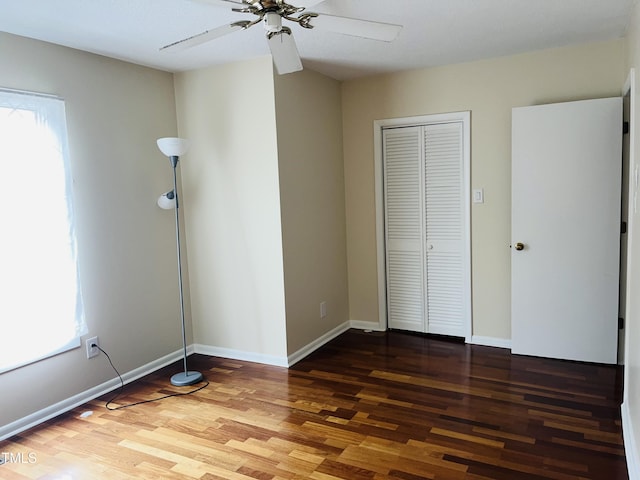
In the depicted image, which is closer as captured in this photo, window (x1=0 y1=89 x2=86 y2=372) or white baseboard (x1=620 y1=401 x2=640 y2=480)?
white baseboard (x1=620 y1=401 x2=640 y2=480)

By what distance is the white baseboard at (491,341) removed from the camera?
401 cm

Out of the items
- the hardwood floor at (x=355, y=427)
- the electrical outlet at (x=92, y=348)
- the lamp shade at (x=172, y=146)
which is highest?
the lamp shade at (x=172, y=146)

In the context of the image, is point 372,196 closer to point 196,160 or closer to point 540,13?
point 196,160

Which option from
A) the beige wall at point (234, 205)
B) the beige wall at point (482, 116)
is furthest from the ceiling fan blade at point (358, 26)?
the beige wall at point (482, 116)

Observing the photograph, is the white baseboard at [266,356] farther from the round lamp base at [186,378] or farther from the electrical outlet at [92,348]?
the electrical outlet at [92,348]

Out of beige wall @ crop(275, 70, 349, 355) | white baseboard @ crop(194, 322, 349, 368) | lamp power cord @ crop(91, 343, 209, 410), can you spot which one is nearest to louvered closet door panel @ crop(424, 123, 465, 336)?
beige wall @ crop(275, 70, 349, 355)

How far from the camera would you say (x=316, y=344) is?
4.16 metres

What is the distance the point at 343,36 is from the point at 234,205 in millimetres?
1471

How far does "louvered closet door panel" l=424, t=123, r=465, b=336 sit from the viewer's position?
4.13 m

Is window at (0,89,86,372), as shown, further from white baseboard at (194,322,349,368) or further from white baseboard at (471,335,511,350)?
white baseboard at (471,335,511,350)

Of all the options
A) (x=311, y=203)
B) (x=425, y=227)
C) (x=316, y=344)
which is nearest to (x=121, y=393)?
(x=316, y=344)

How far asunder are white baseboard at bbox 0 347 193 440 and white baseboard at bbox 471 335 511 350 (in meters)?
2.46

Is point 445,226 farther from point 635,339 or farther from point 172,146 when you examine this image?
point 172,146

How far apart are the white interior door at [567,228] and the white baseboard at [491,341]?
214 mm
